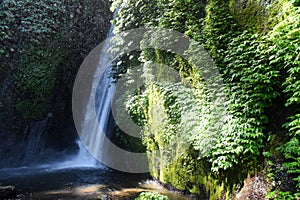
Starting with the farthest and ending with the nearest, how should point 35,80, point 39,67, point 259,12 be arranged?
point 39,67 → point 35,80 → point 259,12

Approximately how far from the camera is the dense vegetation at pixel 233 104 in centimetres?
405

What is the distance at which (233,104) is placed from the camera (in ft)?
14.9

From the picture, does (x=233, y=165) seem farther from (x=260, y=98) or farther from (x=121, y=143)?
(x=121, y=143)

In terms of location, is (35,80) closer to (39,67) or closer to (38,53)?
(39,67)

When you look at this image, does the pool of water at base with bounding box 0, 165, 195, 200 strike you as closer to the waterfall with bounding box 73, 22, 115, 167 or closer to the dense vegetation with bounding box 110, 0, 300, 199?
the dense vegetation with bounding box 110, 0, 300, 199

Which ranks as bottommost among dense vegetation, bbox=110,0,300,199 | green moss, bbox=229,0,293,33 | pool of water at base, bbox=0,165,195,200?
pool of water at base, bbox=0,165,195,200

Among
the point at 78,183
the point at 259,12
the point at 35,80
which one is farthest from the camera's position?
the point at 35,80

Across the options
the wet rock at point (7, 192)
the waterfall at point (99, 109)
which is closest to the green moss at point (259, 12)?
the waterfall at point (99, 109)

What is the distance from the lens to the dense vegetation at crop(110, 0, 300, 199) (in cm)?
405

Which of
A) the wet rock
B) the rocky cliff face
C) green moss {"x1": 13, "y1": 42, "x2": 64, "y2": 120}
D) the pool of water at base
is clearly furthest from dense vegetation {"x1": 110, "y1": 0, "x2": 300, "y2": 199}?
the rocky cliff face

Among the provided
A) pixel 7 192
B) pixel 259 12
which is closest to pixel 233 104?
pixel 259 12

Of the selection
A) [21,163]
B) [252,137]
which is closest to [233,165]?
[252,137]

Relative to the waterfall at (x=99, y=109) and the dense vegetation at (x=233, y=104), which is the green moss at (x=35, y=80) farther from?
the dense vegetation at (x=233, y=104)

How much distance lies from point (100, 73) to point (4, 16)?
410cm
